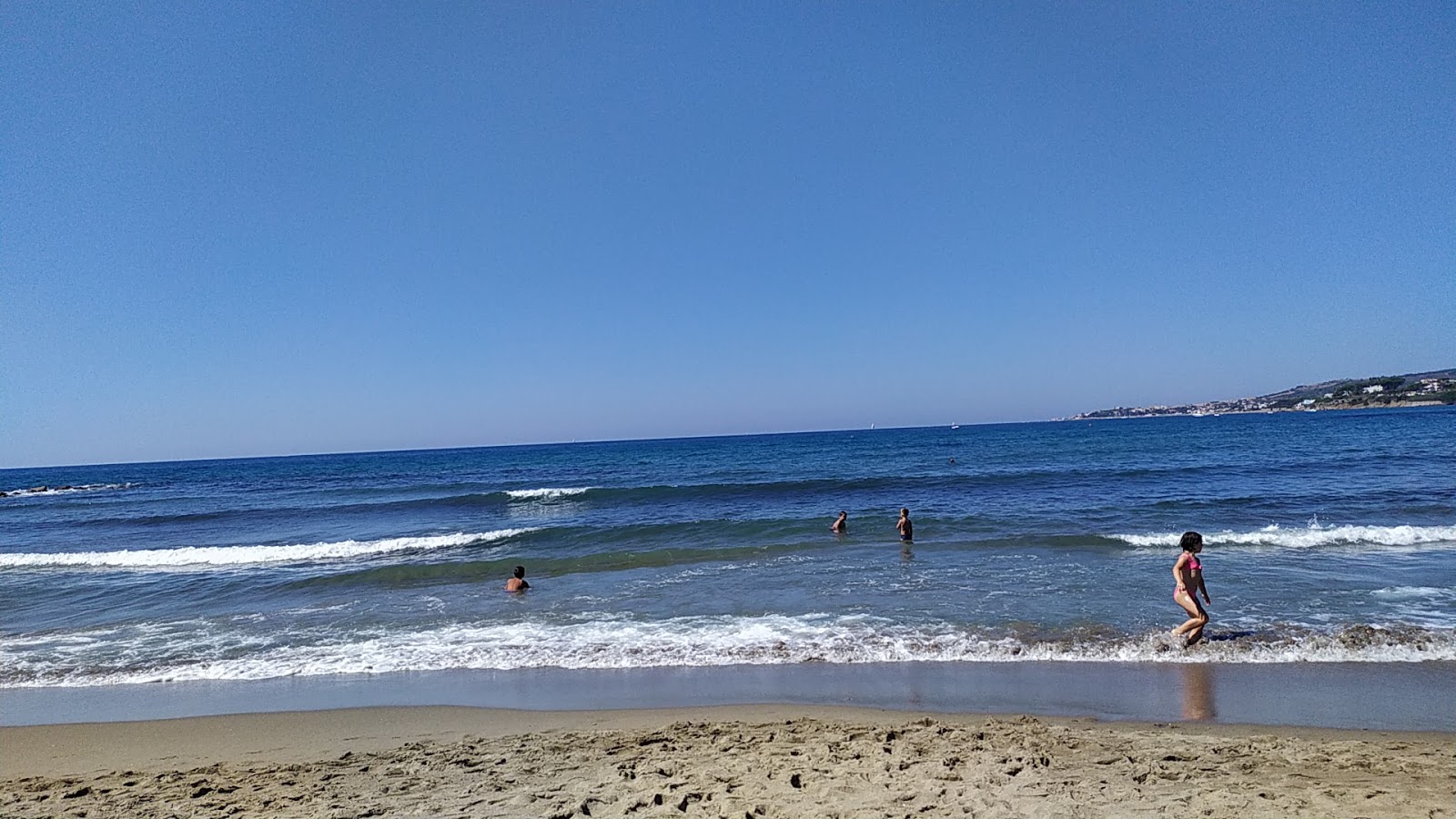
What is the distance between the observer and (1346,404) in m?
114

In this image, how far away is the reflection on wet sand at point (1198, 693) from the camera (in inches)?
259

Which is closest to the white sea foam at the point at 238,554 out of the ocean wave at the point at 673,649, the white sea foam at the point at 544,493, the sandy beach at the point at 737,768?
the ocean wave at the point at 673,649

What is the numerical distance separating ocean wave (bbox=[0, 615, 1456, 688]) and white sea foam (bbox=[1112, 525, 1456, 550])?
770cm

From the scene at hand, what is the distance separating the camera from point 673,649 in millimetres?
9477

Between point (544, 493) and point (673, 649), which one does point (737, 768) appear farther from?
point (544, 493)

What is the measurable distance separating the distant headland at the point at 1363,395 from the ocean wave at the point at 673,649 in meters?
129

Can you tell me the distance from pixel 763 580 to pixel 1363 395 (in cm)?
14562

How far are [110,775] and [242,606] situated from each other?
8.61m

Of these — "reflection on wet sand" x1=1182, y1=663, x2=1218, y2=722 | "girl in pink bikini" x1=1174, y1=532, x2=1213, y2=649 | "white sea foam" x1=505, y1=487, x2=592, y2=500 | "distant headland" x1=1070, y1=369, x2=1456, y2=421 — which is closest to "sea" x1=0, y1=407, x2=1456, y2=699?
"reflection on wet sand" x1=1182, y1=663, x2=1218, y2=722

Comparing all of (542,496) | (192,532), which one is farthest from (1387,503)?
(192,532)

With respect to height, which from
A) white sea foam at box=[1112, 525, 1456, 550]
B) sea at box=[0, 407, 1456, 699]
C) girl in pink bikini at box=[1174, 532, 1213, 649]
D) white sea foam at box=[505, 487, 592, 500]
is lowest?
white sea foam at box=[1112, 525, 1456, 550]

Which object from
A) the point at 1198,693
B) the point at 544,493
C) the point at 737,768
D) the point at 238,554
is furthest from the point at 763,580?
the point at 544,493

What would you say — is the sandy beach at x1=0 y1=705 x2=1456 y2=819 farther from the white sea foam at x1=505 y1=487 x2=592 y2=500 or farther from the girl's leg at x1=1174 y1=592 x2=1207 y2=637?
the white sea foam at x1=505 y1=487 x2=592 y2=500

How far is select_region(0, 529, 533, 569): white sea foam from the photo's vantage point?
65.0ft
